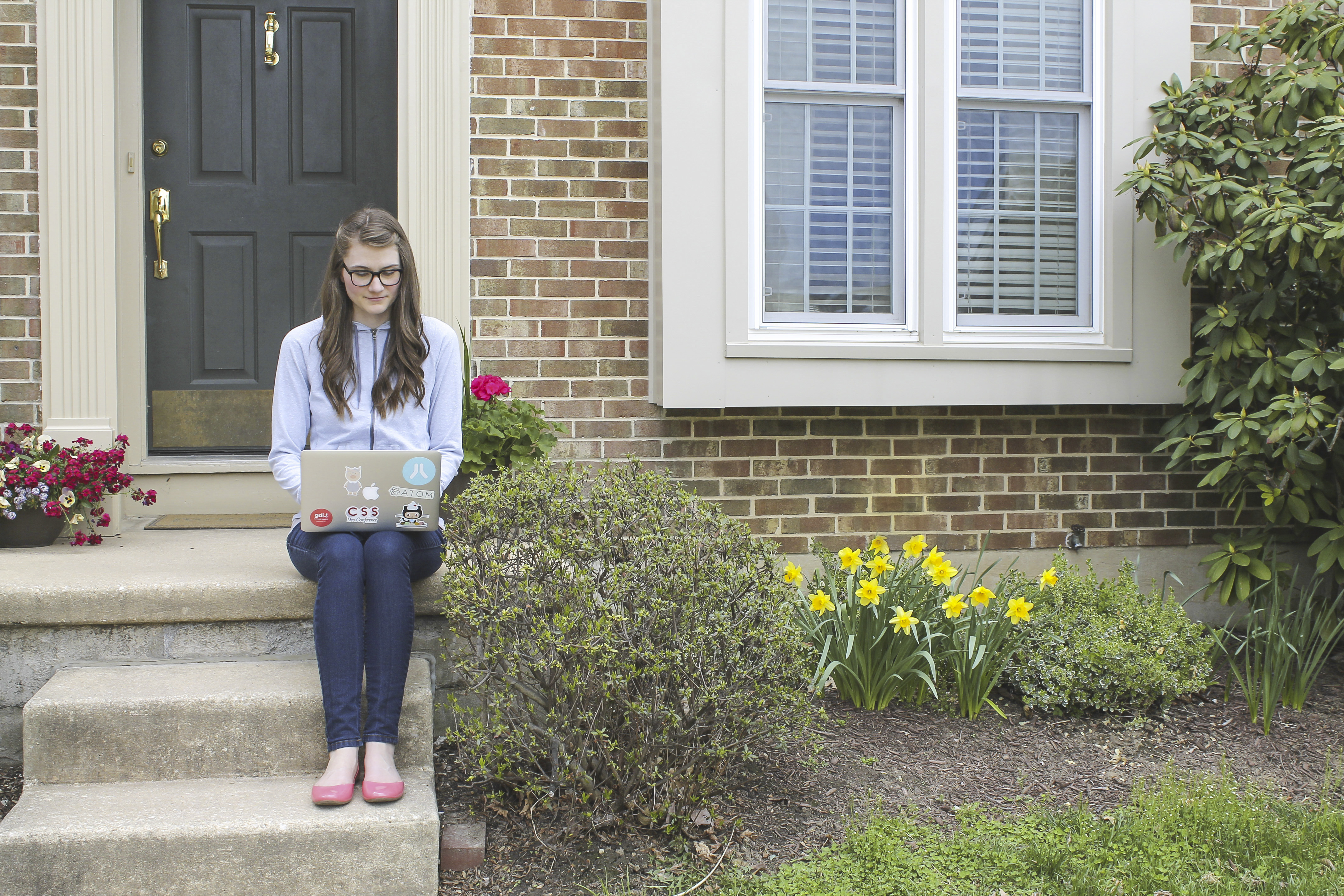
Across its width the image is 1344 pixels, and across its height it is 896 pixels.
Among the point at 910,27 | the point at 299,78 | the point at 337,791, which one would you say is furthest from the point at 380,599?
the point at 910,27

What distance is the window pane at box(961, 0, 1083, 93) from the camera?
4.05 meters

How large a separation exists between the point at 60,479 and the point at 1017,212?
3803 mm

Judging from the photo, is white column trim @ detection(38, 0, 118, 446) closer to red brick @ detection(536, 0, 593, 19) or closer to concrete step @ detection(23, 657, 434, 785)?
concrete step @ detection(23, 657, 434, 785)

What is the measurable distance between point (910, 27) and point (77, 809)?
12.6 ft

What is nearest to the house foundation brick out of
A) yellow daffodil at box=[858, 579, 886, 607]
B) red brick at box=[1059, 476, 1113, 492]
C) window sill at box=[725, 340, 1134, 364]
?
window sill at box=[725, 340, 1134, 364]

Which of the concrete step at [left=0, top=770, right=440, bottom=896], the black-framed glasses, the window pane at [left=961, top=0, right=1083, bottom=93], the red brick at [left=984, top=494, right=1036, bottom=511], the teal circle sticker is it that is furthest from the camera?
the red brick at [left=984, top=494, right=1036, bottom=511]

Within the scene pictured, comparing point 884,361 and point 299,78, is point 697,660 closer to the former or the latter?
point 884,361

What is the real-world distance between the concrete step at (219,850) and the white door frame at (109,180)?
6.39 ft

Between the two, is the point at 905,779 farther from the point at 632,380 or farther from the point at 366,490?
the point at 632,380

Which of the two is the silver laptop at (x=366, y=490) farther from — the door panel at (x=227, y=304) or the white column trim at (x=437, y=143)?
the door panel at (x=227, y=304)

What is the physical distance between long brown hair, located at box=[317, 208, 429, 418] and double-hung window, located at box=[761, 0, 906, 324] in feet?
5.30

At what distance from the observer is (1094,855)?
2311 millimetres

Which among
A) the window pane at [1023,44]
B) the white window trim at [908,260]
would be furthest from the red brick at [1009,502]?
the window pane at [1023,44]

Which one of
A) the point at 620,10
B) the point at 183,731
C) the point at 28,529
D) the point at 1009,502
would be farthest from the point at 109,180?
the point at 1009,502
